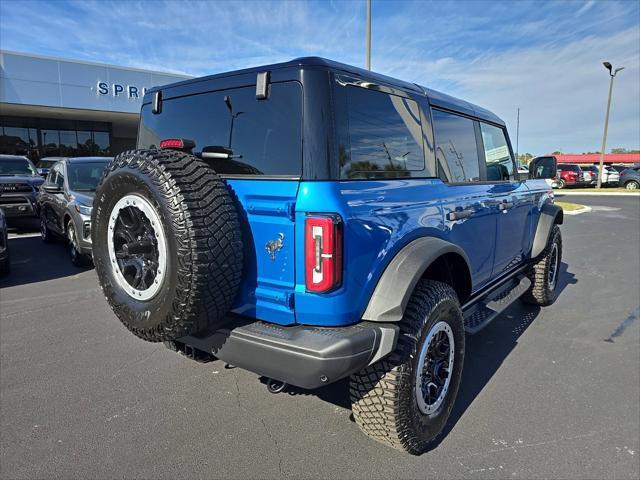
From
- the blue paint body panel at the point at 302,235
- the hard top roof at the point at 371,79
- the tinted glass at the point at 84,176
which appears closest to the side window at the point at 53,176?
the tinted glass at the point at 84,176

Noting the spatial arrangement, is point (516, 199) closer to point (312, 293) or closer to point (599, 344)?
point (599, 344)

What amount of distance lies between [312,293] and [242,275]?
43 cm

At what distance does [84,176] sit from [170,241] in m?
6.25

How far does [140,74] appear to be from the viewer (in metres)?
21.5

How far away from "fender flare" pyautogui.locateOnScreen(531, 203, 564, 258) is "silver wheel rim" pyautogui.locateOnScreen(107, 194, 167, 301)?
13.2ft

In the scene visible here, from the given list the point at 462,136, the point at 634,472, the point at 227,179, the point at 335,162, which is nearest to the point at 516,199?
the point at 462,136

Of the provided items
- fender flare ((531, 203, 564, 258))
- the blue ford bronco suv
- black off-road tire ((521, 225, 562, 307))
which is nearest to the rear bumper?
the blue ford bronco suv

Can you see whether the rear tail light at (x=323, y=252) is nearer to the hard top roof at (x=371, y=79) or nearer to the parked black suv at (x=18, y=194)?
the hard top roof at (x=371, y=79)

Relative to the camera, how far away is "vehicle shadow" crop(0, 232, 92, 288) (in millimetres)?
6149

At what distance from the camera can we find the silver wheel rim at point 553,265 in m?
5.11

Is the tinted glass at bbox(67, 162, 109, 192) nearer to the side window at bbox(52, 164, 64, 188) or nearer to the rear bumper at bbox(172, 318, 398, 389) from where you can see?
the side window at bbox(52, 164, 64, 188)

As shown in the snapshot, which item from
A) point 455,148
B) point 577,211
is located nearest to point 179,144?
point 455,148

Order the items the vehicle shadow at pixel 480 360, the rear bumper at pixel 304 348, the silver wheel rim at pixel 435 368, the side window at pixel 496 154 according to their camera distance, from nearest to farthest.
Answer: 1. the rear bumper at pixel 304 348
2. the silver wheel rim at pixel 435 368
3. the vehicle shadow at pixel 480 360
4. the side window at pixel 496 154

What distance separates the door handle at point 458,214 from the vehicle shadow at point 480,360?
1284 millimetres
